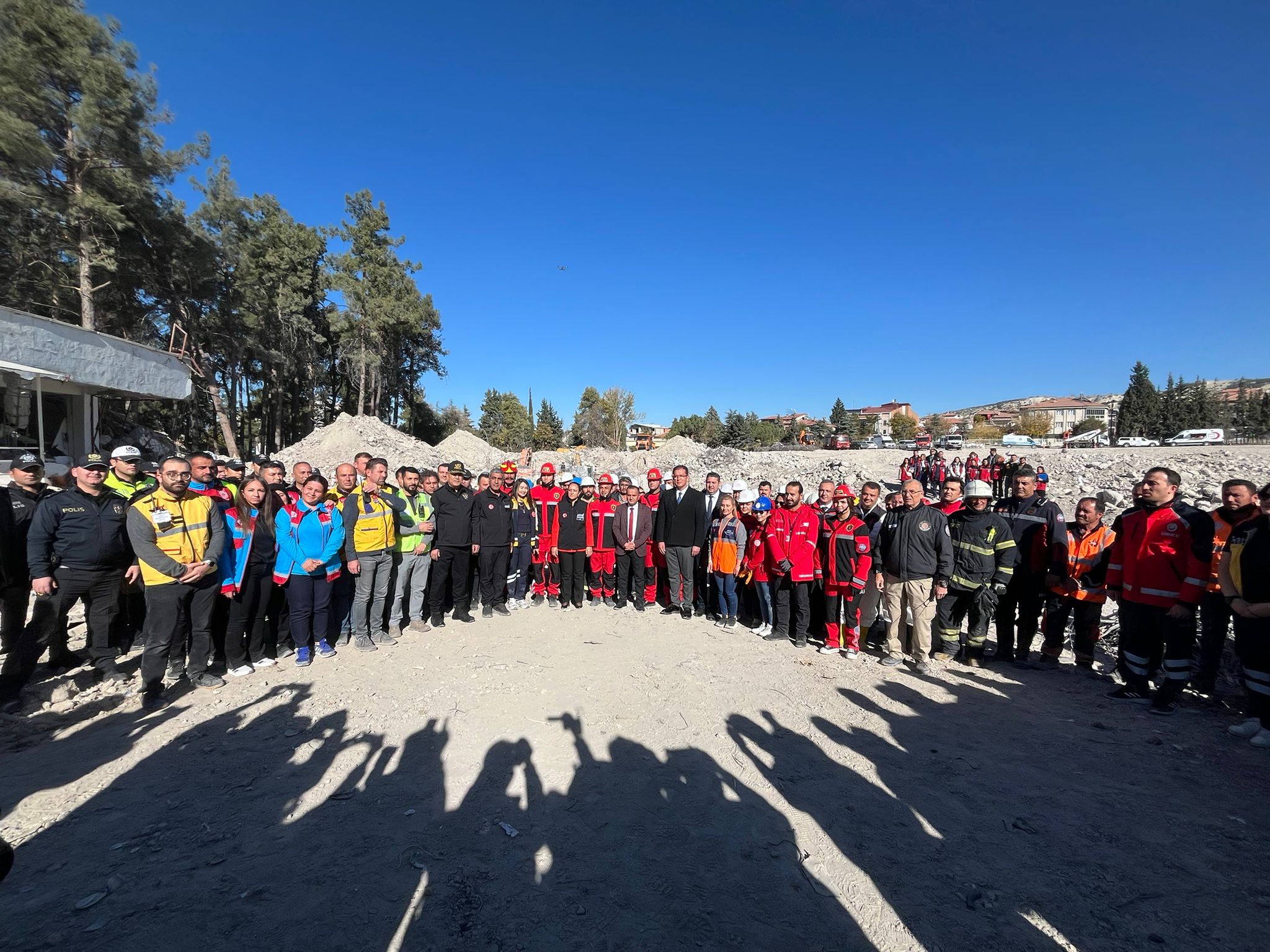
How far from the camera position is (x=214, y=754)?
12.3ft

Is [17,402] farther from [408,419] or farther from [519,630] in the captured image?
[408,419]

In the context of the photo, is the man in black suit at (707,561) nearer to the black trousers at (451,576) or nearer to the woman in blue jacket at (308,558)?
the black trousers at (451,576)

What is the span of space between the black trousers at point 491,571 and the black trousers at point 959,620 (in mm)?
5426

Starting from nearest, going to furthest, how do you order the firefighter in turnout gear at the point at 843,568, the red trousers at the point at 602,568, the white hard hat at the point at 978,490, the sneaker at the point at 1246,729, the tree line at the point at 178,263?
the sneaker at the point at 1246,729
the white hard hat at the point at 978,490
the firefighter in turnout gear at the point at 843,568
the red trousers at the point at 602,568
the tree line at the point at 178,263

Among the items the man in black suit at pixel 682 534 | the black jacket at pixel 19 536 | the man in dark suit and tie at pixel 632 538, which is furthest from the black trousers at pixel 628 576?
the black jacket at pixel 19 536

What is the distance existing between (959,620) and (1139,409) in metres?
72.0

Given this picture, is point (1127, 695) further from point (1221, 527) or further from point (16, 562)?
point (16, 562)

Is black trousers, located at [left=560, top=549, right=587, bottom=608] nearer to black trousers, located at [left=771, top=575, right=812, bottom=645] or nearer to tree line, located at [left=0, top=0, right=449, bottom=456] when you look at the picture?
black trousers, located at [left=771, top=575, right=812, bottom=645]

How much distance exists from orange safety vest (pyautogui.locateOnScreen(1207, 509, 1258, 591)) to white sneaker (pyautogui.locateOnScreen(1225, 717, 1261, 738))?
106 centimetres

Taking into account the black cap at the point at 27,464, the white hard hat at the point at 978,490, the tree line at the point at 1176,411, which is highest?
the tree line at the point at 1176,411

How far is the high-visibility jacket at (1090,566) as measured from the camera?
5.63 m

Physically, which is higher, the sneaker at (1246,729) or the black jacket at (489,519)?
the black jacket at (489,519)

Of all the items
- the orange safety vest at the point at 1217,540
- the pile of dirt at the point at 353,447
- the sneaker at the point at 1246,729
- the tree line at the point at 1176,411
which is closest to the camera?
the sneaker at the point at 1246,729

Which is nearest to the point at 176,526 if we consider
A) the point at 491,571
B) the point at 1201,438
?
the point at 491,571
